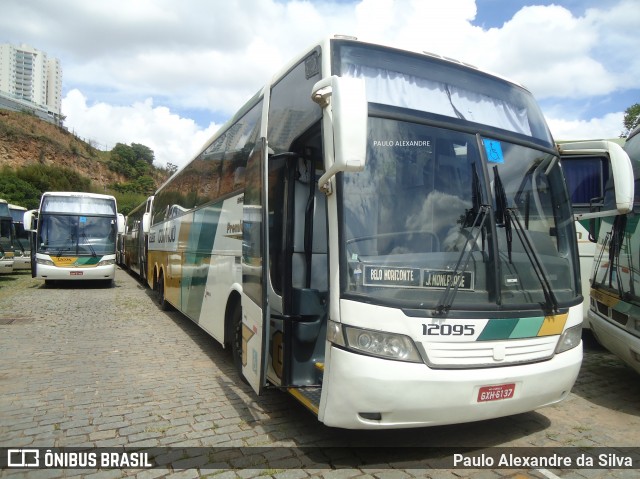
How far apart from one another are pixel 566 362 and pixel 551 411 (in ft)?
4.08

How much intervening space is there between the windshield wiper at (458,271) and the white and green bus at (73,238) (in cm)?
1510

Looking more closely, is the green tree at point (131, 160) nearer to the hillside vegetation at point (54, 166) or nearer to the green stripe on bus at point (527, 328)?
the hillside vegetation at point (54, 166)

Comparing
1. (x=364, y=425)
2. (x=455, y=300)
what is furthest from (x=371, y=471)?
(x=455, y=300)

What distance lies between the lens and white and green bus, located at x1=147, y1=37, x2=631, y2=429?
11.3 feet

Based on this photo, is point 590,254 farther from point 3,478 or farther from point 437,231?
point 3,478

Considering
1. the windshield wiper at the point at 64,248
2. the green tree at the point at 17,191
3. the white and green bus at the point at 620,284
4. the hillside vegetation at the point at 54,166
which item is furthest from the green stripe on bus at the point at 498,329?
the green tree at the point at 17,191

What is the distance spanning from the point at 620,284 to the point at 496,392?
9.27ft

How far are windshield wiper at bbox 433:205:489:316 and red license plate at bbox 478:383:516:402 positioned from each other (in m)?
0.66

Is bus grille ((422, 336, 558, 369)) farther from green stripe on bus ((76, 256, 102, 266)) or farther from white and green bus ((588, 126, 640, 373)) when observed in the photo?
green stripe on bus ((76, 256, 102, 266))

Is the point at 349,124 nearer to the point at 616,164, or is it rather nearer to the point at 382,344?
the point at 382,344

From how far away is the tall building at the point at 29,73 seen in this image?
146750 mm

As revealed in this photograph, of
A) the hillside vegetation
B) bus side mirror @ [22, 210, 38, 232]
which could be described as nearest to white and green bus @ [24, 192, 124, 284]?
bus side mirror @ [22, 210, 38, 232]

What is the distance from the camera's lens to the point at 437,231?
12.3 feet

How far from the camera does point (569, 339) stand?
4.12m
